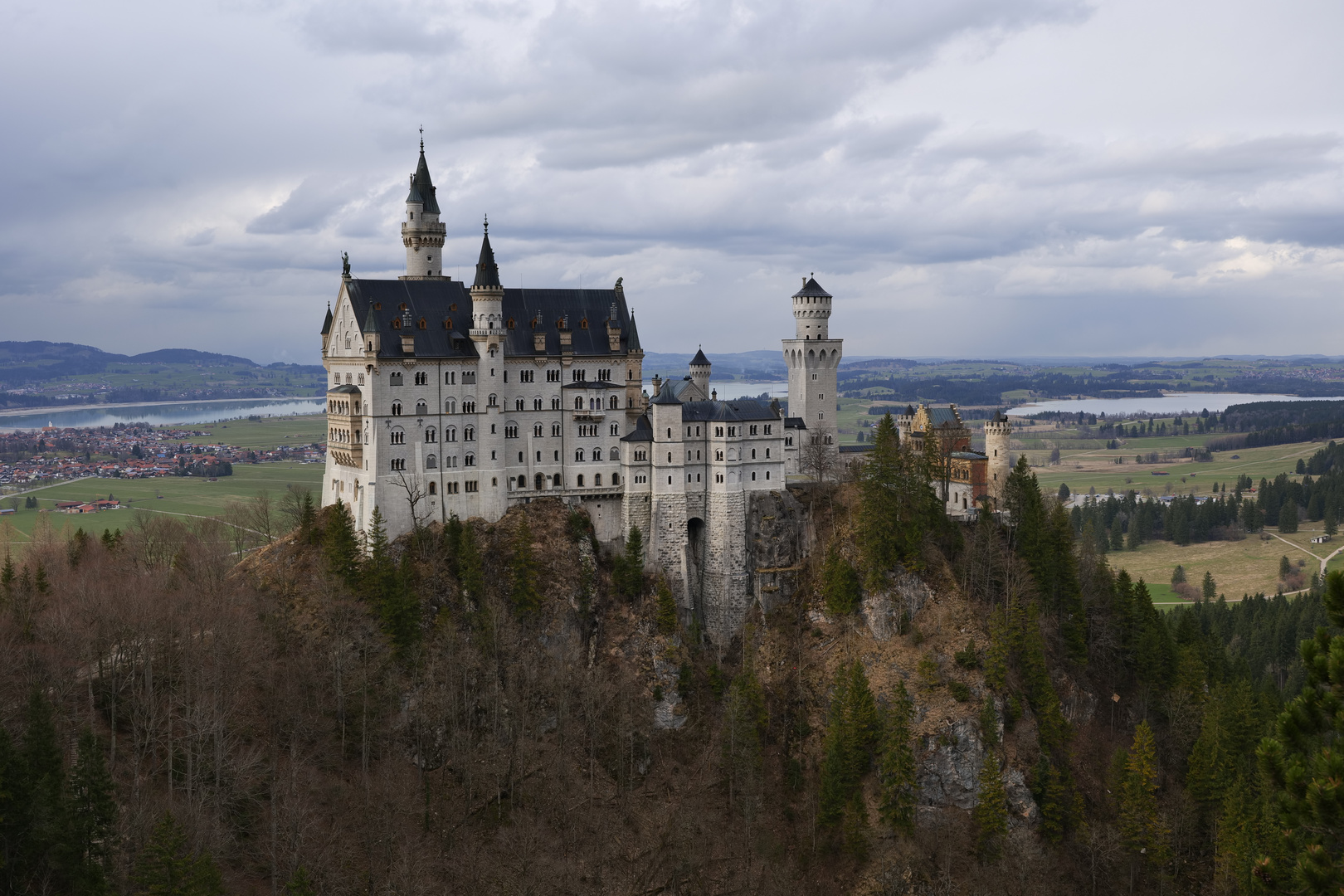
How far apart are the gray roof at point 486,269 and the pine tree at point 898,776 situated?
47.1 meters

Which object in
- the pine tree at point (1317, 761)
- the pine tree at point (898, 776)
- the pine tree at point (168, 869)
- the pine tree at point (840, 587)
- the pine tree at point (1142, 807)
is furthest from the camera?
the pine tree at point (840, 587)

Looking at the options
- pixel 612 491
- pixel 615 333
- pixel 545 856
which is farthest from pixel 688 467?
pixel 545 856

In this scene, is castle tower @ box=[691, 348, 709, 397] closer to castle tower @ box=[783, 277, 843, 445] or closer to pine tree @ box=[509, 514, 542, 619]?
castle tower @ box=[783, 277, 843, 445]

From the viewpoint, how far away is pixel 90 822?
5294cm

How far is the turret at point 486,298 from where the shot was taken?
93750mm

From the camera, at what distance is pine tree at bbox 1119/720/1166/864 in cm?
8119

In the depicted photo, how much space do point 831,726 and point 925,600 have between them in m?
13.4

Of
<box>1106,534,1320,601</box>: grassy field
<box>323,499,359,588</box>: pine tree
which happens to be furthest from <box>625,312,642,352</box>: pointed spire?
<box>1106,534,1320,601</box>: grassy field

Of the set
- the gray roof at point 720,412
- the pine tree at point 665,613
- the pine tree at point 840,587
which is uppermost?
the gray roof at point 720,412

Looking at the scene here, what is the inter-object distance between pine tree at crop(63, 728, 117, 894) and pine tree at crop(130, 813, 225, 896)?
178 centimetres

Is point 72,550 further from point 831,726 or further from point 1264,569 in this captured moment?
point 1264,569

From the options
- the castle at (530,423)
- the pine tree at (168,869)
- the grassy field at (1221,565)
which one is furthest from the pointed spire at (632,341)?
the grassy field at (1221,565)

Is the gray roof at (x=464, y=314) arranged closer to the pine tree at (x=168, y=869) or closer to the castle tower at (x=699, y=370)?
the castle tower at (x=699, y=370)

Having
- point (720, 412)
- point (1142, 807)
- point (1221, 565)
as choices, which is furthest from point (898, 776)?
point (1221, 565)
